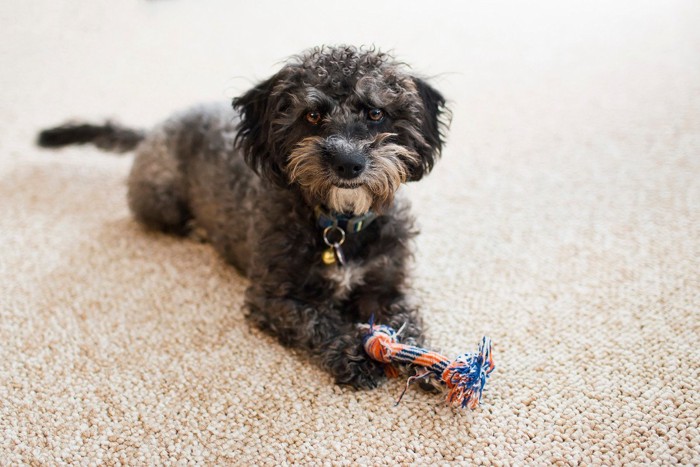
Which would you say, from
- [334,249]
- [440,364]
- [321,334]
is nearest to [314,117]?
[334,249]

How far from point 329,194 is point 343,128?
0.78ft

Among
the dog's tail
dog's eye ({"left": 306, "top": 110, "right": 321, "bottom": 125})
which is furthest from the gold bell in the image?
the dog's tail

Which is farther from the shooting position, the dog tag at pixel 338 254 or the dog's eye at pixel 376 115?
the dog tag at pixel 338 254

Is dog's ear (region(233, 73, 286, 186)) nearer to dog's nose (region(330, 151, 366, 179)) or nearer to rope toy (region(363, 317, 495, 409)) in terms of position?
dog's nose (region(330, 151, 366, 179))

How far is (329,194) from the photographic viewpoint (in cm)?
218

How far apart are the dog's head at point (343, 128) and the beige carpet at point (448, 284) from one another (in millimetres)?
347

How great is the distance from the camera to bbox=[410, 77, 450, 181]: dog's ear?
2.31 m

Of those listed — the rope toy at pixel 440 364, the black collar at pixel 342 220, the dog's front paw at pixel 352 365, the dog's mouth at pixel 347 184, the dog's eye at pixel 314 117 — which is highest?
the dog's eye at pixel 314 117

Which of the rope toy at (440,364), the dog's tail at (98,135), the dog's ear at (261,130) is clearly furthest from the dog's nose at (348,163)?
the dog's tail at (98,135)

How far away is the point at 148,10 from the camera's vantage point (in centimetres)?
586

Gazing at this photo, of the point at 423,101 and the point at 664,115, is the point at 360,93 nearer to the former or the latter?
the point at 423,101

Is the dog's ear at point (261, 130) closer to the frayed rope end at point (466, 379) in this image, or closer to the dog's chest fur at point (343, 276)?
the dog's chest fur at point (343, 276)

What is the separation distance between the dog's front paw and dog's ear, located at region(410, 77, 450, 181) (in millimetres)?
678

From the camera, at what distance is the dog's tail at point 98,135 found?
3631 mm
